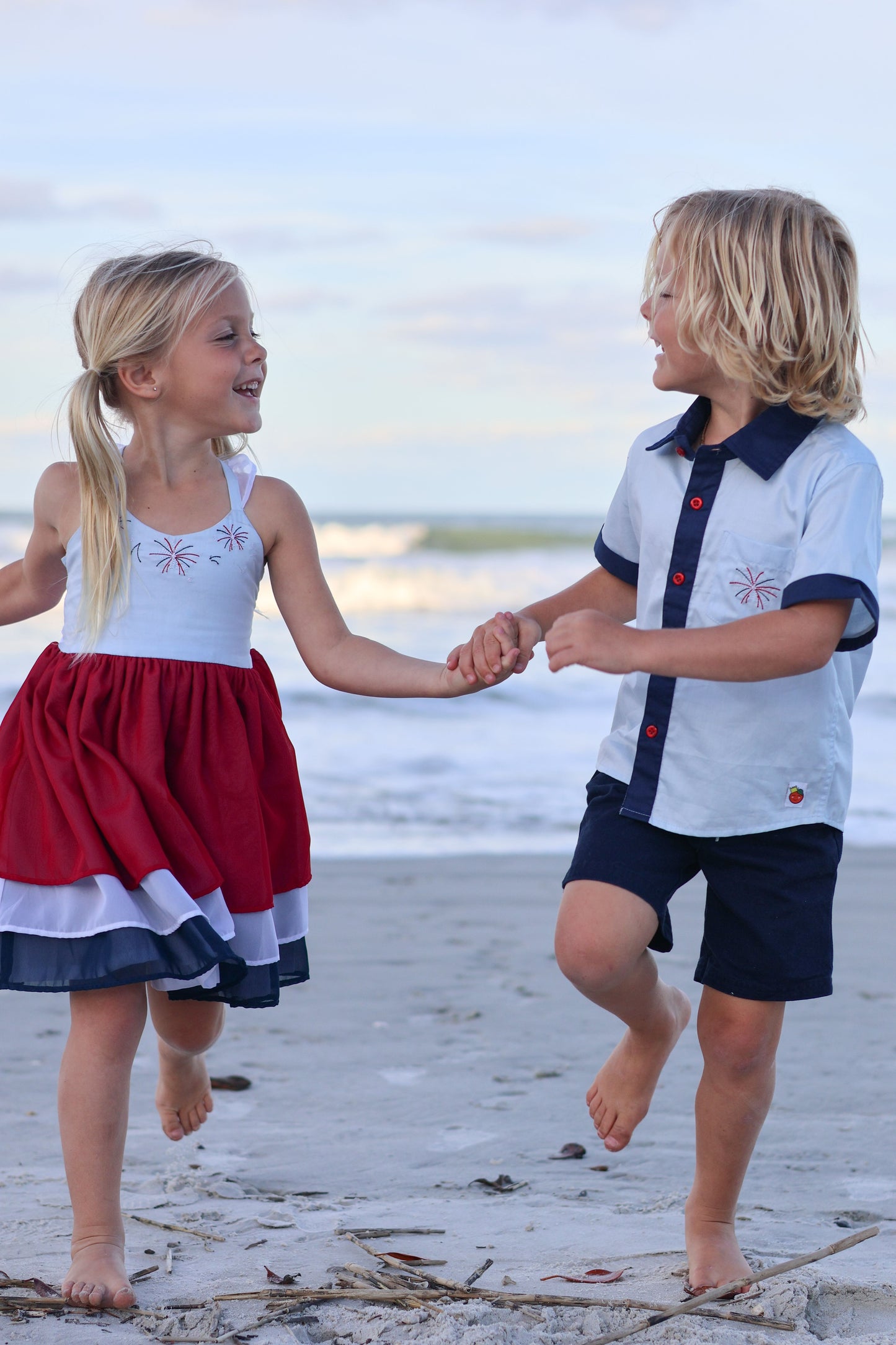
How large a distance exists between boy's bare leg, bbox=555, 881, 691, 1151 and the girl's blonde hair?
3.34 feet

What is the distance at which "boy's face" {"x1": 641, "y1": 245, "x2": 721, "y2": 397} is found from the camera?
2.52 meters

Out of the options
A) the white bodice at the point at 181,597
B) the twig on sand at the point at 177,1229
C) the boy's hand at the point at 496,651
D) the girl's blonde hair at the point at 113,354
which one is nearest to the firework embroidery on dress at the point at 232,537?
the white bodice at the point at 181,597

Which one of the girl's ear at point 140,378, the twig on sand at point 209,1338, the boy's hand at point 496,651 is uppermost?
the girl's ear at point 140,378

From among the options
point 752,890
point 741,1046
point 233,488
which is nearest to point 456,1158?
point 741,1046

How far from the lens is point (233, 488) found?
2.70 metres

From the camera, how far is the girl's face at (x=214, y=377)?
8.80ft

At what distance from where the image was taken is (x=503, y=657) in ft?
8.68

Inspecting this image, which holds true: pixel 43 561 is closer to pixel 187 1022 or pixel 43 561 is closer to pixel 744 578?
pixel 187 1022

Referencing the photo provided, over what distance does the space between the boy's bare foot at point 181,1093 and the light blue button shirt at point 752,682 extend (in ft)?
3.58

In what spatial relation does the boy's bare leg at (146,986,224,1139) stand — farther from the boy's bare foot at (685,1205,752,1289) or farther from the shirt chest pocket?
the shirt chest pocket

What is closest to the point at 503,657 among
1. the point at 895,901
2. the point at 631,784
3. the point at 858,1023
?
the point at 631,784

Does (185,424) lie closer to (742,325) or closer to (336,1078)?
(742,325)

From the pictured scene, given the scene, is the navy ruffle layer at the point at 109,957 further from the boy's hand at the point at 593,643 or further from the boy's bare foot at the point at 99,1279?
the boy's hand at the point at 593,643

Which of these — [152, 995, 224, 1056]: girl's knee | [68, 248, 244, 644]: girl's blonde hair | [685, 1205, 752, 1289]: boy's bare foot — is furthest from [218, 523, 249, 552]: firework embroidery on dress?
[685, 1205, 752, 1289]: boy's bare foot
